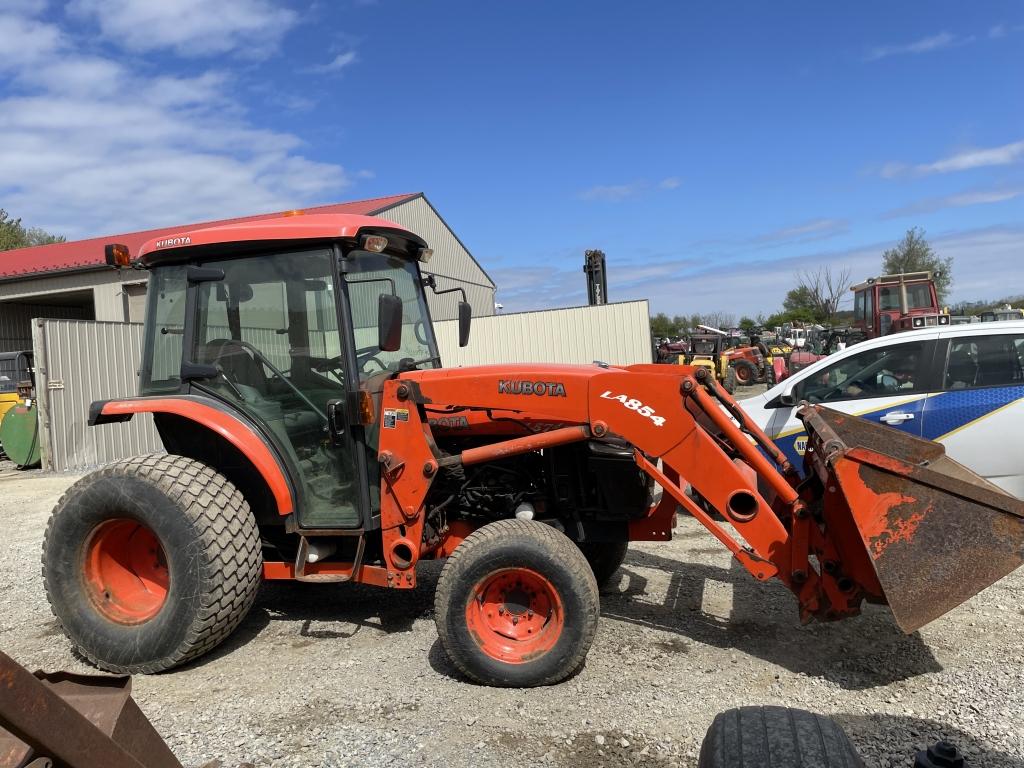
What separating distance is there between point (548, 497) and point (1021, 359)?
3.75 metres

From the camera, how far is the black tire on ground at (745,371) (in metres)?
20.3

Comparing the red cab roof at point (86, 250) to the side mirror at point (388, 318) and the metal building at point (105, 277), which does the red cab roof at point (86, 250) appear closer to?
the metal building at point (105, 277)

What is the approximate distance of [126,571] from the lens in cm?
420

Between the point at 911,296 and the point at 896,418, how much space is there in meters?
15.9

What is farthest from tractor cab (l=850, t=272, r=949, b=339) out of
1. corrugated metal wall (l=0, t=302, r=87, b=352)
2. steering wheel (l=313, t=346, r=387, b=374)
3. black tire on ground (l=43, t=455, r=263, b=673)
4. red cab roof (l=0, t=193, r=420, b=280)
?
corrugated metal wall (l=0, t=302, r=87, b=352)

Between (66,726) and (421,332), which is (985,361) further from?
(66,726)

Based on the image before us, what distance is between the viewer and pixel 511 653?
359 centimetres

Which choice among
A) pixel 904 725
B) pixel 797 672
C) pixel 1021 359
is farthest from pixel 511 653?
pixel 1021 359

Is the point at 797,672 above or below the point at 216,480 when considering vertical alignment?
below

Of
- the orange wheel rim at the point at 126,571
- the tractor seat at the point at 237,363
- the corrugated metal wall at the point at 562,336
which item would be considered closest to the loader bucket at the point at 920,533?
the tractor seat at the point at 237,363

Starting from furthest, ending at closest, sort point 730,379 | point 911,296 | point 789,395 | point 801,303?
point 801,303
point 730,379
point 911,296
point 789,395

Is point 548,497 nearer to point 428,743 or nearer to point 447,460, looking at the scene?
point 447,460

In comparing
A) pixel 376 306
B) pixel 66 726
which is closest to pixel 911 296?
pixel 376 306

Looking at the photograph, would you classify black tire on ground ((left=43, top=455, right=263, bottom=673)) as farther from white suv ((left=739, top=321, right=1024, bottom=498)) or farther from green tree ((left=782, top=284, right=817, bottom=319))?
green tree ((left=782, top=284, right=817, bottom=319))
